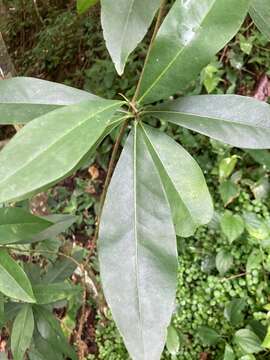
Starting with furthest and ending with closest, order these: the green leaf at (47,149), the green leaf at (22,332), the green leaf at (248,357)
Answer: the green leaf at (248,357), the green leaf at (22,332), the green leaf at (47,149)

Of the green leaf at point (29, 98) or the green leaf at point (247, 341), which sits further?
the green leaf at point (247, 341)

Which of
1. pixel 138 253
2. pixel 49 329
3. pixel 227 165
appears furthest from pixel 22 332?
pixel 227 165

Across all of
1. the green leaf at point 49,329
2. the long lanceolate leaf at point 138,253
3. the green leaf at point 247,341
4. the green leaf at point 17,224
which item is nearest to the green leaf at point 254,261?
the green leaf at point 247,341

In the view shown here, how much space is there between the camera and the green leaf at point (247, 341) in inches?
60.0

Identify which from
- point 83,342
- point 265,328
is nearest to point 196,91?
point 265,328

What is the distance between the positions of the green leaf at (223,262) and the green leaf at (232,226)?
0.11 m

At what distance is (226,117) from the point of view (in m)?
0.60

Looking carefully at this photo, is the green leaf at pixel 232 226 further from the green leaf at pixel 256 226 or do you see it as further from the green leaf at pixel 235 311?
the green leaf at pixel 235 311

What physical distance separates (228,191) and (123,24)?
133 cm

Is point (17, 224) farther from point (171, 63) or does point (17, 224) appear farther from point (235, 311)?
point (235, 311)

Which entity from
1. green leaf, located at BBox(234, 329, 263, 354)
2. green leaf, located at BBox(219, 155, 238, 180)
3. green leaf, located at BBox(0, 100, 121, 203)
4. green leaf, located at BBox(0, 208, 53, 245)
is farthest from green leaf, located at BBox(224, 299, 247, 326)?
green leaf, located at BBox(0, 100, 121, 203)

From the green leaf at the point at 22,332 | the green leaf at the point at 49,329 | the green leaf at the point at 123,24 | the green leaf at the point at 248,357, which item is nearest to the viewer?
the green leaf at the point at 123,24

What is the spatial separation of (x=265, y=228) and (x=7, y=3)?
3274 mm

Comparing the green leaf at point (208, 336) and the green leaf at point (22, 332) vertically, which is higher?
the green leaf at point (22, 332)
